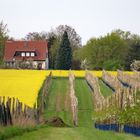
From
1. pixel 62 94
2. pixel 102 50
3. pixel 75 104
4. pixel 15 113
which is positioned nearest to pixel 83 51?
pixel 102 50

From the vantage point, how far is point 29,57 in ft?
389

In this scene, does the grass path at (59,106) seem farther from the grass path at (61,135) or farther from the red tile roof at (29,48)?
the red tile roof at (29,48)

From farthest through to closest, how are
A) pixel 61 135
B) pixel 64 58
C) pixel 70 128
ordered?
pixel 64 58, pixel 70 128, pixel 61 135

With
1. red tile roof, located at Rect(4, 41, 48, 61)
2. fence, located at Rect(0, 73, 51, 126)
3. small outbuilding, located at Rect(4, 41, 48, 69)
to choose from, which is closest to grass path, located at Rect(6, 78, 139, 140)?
fence, located at Rect(0, 73, 51, 126)

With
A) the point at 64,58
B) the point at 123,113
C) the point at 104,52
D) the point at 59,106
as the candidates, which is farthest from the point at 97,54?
the point at 123,113

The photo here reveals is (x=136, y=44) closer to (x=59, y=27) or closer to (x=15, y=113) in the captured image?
(x=59, y=27)

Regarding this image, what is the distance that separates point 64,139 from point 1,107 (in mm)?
2093

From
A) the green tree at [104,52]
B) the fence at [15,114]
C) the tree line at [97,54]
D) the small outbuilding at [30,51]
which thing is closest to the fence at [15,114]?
the fence at [15,114]

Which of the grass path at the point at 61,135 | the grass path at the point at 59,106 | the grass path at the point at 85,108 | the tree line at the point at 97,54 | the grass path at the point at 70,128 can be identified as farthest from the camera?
the tree line at the point at 97,54

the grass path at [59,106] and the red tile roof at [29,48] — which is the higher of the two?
the red tile roof at [29,48]

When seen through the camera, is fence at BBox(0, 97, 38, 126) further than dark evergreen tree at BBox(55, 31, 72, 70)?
No

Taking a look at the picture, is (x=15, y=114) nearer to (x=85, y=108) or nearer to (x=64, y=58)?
(x=85, y=108)

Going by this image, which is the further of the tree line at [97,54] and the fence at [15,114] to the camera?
the tree line at [97,54]

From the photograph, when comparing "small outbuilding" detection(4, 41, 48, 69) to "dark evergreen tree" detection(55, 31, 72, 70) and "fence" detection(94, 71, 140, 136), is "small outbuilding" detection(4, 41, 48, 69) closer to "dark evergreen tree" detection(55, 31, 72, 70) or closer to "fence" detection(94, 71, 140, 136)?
"dark evergreen tree" detection(55, 31, 72, 70)
